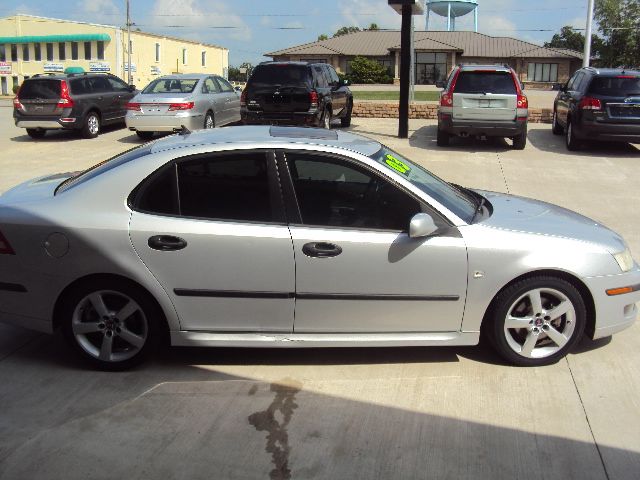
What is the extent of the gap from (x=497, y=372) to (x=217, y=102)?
13323 millimetres

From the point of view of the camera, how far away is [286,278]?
13.8ft

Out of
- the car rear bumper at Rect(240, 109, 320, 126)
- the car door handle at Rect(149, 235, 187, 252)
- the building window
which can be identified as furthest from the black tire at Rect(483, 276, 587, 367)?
the building window

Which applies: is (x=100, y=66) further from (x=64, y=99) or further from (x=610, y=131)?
(x=610, y=131)

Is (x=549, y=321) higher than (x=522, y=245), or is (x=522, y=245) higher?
A: (x=522, y=245)

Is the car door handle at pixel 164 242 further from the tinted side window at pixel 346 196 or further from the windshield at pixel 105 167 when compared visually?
the tinted side window at pixel 346 196

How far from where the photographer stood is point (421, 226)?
4.15m

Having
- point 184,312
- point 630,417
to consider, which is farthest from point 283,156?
point 630,417

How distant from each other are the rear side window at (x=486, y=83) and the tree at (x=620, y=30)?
5235 cm

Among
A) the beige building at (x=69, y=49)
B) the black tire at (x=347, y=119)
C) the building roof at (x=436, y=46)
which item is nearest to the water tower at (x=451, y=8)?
the building roof at (x=436, y=46)

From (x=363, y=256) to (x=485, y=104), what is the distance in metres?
10.7

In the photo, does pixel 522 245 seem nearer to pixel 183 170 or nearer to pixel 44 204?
pixel 183 170

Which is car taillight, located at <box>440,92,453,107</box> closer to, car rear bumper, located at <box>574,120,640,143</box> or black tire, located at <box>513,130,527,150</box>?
black tire, located at <box>513,130,527,150</box>

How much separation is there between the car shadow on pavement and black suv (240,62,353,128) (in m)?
4.91

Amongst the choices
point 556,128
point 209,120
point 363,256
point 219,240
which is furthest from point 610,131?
point 219,240
